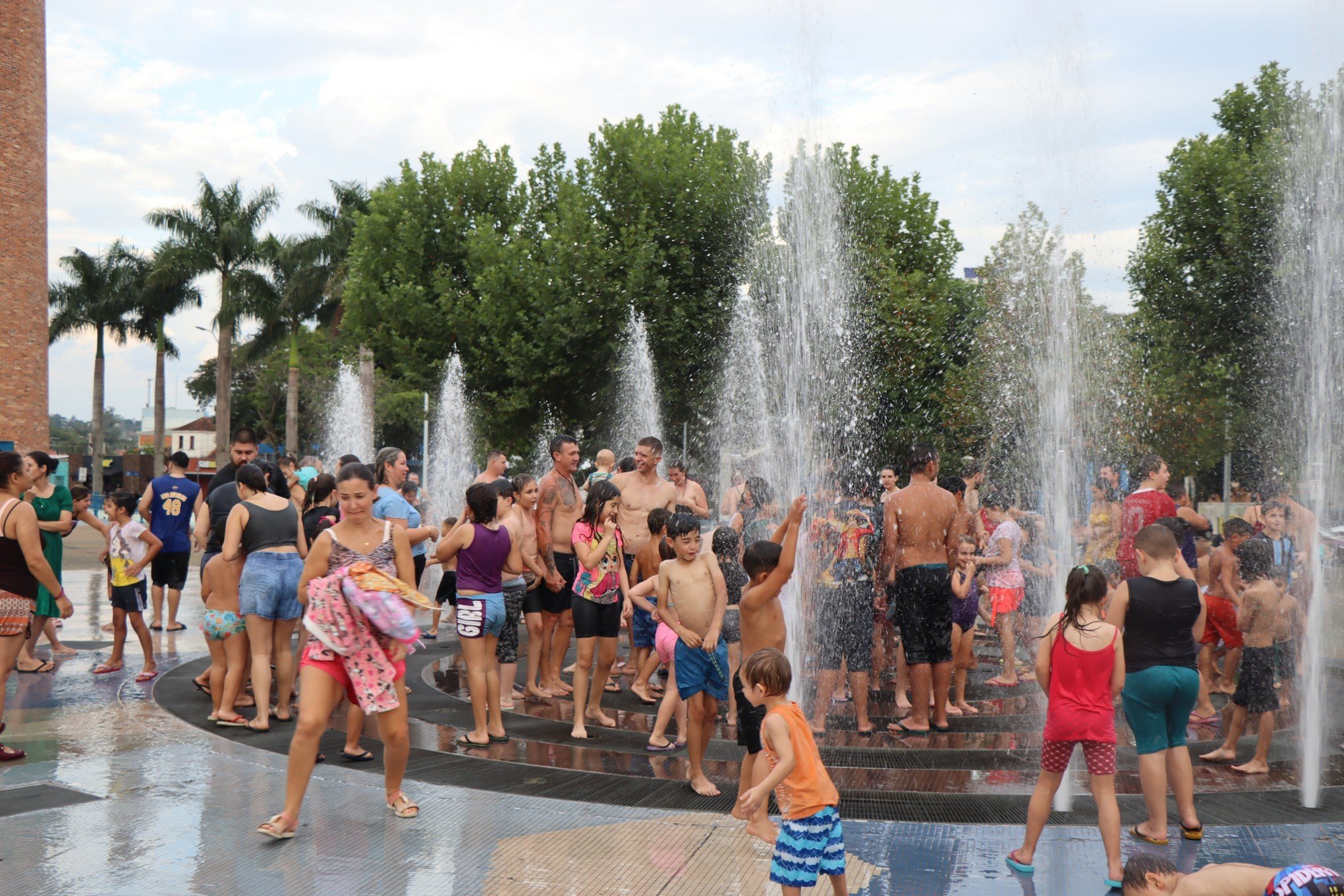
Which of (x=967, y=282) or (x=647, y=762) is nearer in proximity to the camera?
(x=647, y=762)

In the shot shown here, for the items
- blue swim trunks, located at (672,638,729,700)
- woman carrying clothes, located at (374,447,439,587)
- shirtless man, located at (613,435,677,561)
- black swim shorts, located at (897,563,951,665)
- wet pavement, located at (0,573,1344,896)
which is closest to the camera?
wet pavement, located at (0,573,1344,896)

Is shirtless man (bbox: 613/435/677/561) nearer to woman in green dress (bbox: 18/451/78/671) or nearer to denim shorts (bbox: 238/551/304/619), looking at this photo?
denim shorts (bbox: 238/551/304/619)

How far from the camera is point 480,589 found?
6.99m

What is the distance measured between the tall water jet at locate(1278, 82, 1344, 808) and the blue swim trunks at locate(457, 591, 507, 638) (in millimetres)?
4883

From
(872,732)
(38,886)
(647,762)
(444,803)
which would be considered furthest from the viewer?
(872,732)

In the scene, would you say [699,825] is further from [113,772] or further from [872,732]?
[113,772]

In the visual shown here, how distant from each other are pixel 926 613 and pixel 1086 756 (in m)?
2.72

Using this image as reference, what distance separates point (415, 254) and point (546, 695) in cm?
1898

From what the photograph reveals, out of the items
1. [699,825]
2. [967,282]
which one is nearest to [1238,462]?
[967,282]

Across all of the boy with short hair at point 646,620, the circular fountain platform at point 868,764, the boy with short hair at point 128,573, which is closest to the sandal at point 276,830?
the circular fountain platform at point 868,764

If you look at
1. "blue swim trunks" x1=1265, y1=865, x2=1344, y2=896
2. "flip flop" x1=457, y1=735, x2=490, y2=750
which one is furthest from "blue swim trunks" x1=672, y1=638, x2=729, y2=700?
"blue swim trunks" x1=1265, y1=865, x2=1344, y2=896

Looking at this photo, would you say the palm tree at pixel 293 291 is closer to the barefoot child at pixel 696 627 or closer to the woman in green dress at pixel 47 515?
the woman in green dress at pixel 47 515

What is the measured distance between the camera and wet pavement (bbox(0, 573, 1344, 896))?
4539mm

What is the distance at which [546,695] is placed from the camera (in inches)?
348
